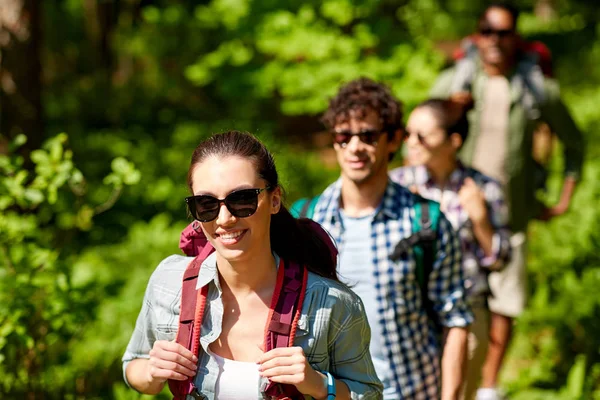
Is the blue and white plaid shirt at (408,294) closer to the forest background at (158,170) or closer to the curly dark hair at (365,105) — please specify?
the curly dark hair at (365,105)

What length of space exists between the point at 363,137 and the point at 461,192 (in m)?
1.11

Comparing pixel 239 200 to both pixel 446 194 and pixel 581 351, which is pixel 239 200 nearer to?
pixel 446 194

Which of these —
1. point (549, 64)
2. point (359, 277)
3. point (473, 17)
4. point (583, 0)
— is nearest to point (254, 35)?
point (549, 64)

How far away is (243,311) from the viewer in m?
2.54

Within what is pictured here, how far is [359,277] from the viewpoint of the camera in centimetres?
355

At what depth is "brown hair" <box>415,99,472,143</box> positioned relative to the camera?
461 cm

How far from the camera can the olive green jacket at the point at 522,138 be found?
19.4ft

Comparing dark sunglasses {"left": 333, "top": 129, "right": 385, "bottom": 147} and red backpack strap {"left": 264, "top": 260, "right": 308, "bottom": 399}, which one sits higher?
dark sunglasses {"left": 333, "top": 129, "right": 385, "bottom": 147}

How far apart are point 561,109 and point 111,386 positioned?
3604mm

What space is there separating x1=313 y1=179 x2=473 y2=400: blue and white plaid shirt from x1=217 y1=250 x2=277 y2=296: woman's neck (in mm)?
1044

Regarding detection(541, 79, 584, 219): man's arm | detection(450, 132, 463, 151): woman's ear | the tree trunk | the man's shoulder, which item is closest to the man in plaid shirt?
detection(450, 132, 463, 151): woman's ear

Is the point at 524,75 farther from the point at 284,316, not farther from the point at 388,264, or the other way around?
the point at 284,316

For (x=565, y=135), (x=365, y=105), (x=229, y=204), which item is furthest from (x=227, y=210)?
(x=565, y=135)

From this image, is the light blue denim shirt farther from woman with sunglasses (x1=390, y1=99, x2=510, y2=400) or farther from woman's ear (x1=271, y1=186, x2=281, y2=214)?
woman with sunglasses (x1=390, y1=99, x2=510, y2=400)
